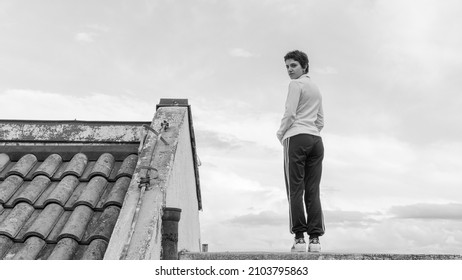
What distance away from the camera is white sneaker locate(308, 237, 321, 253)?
458 centimetres

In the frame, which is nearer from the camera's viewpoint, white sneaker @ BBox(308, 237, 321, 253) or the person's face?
white sneaker @ BBox(308, 237, 321, 253)

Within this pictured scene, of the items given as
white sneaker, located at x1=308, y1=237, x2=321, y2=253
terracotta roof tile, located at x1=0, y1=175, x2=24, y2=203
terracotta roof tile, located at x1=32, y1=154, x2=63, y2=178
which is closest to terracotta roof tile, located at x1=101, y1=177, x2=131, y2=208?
terracotta roof tile, located at x1=32, y1=154, x2=63, y2=178

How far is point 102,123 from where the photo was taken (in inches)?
235

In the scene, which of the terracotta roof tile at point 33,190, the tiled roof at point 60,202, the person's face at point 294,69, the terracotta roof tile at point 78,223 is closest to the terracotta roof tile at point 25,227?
the tiled roof at point 60,202

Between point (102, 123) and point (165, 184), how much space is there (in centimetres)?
178

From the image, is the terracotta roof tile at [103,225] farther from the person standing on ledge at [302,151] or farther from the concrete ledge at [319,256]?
Result: the person standing on ledge at [302,151]

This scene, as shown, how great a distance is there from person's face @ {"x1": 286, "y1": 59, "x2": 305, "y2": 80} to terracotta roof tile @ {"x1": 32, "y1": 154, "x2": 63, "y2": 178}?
9.38 ft

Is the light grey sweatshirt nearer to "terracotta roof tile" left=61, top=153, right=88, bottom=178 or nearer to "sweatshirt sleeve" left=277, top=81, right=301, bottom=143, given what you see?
"sweatshirt sleeve" left=277, top=81, right=301, bottom=143

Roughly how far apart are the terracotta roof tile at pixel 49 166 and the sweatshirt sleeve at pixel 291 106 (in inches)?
103

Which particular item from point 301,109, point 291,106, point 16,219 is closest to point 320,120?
point 301,109
